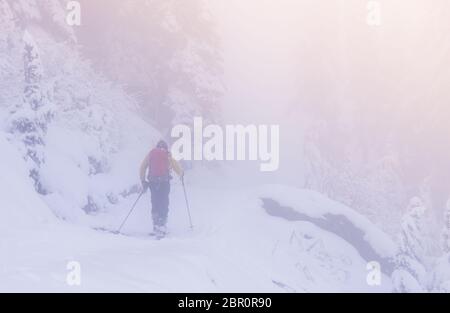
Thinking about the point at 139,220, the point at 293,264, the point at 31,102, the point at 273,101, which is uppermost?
the point at 273,101

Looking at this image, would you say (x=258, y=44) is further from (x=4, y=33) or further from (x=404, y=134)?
(x=4, y=33)

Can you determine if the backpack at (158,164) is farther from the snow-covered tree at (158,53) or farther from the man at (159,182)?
the snow-covered tree at (158,53)

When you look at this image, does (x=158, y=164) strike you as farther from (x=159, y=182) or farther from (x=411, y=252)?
(x=411, y=252)

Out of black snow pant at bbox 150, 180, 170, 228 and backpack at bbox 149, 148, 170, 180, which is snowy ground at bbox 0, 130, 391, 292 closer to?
black snow pant at bbox 150, 180, 170, 228

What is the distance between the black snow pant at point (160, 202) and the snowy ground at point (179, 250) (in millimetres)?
772

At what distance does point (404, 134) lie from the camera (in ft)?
101

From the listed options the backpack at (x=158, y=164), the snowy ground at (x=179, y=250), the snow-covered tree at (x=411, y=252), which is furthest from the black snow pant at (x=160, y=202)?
the snow-covered tree at (x=411, y=252)

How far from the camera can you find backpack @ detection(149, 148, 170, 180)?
569 inches

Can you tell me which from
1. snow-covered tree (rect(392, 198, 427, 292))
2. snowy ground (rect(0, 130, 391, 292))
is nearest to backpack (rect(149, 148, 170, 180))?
snowy ground (rect(0, 130, 391, 292))

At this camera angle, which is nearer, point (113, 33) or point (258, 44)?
point (113, 33)

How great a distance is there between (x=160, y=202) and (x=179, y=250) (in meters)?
3.60

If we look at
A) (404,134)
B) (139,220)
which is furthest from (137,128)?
(404,134)
